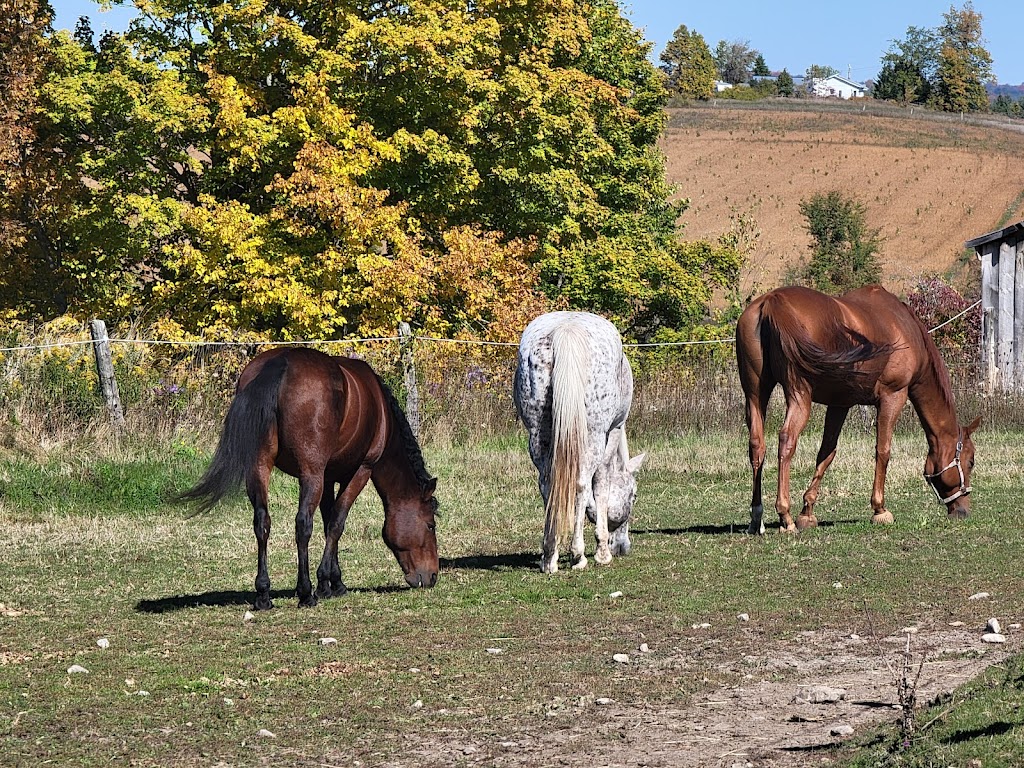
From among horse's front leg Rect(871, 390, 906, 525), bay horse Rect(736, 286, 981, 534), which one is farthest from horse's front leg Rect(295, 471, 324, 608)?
horse's front leg Rect(871, 390, 906, 525)

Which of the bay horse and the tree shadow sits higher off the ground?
the bay horse

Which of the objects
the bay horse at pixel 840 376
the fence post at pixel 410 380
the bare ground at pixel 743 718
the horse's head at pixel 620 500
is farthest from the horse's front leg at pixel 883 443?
the fence post at pixel 410 380

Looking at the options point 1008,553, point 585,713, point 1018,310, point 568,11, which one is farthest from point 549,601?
point 568,11

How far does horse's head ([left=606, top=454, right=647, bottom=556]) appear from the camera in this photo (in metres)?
10.8

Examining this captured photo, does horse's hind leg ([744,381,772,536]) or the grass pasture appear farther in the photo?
horse's hind leg ([744,381,772,536])

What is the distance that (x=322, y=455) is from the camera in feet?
28.9

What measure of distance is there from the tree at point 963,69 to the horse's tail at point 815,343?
313ft

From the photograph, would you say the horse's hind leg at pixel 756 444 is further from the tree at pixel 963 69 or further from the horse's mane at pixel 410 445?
the tree at pixel 963 69

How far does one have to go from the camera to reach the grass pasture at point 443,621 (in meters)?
5.82

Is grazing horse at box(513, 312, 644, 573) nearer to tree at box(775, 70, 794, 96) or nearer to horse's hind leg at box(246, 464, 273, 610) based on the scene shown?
horse's hind leg at box(246, 464, 273, 610)

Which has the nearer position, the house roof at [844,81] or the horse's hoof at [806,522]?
the horse's hoof at [806,522]

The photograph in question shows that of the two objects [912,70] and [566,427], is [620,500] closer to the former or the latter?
[566,427]

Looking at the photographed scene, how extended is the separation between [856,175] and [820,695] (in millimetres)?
78380

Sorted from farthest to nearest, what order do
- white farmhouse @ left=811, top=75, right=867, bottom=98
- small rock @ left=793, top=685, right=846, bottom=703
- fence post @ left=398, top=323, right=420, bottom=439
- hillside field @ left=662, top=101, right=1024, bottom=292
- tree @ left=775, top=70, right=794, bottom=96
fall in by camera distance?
white farmhouse @ left=811, top=75, right=867, bottom=98
tree @ left=775, top=70, right=794, bottom=96
hillside field @ left=662, top=101, right=1024, bottom=292
fence post @ left=398, top=323, right=420, bottom=439
small rock @ left=793, top=685, right=846, bottom=703
